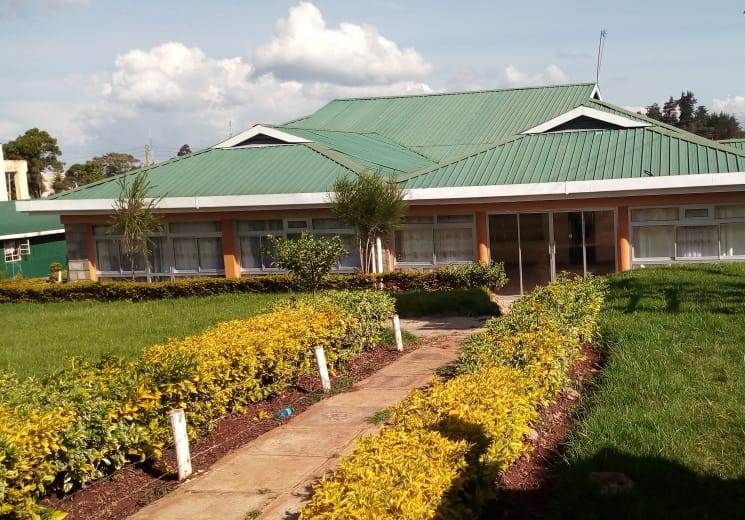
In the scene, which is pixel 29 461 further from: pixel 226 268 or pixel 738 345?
pixel 226 268

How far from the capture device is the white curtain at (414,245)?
74.9ft

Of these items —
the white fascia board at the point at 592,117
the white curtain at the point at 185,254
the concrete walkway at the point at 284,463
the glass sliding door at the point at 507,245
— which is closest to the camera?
the concrete walkway at the point at 284,463

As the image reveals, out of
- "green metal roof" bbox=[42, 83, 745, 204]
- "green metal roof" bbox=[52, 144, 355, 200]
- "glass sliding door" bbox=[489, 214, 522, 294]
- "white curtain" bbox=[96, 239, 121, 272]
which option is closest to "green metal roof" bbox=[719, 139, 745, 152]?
"green metal roof" bbox=[42, 83, 745, 204]

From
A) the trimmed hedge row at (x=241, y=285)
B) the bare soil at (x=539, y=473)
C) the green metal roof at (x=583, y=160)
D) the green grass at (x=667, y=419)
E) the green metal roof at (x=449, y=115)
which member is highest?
the green metal roof at (x=449, y=115)

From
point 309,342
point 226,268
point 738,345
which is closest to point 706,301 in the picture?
point 738,345

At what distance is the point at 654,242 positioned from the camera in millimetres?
21250

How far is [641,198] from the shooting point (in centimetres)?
2081

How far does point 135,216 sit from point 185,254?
92.8 inches

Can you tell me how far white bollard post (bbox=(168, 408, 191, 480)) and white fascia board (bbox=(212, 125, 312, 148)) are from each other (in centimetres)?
1876

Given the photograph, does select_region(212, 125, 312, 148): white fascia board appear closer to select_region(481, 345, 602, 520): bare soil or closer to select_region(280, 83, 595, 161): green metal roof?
select_region(280, 83, 595, 161): green metal roof

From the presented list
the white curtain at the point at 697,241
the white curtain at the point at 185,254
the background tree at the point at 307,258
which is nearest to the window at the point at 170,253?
the white curtain at the point at 185,254

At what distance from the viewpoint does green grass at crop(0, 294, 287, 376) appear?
1400 centimetres

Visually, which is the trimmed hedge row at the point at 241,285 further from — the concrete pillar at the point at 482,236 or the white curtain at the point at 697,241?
the white curtain at the point at 697,241

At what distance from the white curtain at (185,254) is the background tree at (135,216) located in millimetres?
835
